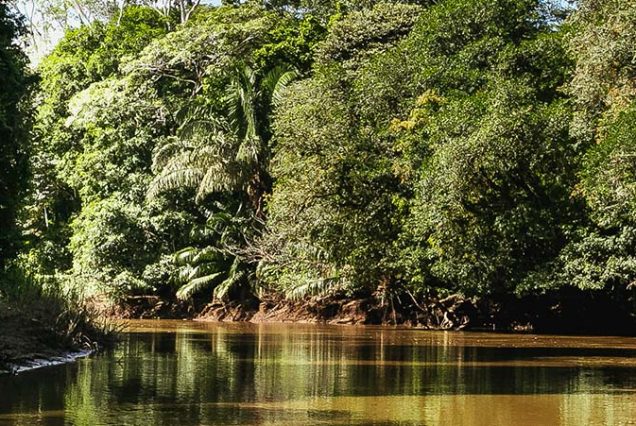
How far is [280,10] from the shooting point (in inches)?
2085

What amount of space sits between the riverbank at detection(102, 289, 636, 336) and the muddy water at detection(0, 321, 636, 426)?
7526 mm

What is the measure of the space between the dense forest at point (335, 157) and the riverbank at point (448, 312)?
0.48 feet

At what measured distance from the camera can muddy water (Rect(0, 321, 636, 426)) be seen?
12.5 meters

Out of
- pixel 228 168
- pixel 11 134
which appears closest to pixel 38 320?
pixel 11 134

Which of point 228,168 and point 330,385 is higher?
point 228,168

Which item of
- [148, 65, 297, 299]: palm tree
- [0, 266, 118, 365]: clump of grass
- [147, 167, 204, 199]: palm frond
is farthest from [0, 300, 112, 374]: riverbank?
[147, 167, 204, 199]: palm frond

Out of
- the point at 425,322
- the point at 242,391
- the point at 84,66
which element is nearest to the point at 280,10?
the point at 84,66

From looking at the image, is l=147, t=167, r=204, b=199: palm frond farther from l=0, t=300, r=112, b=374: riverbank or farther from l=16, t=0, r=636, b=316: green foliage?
l=0, t=300, r=112, b=374: riverbank

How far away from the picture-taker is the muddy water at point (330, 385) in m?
12.5

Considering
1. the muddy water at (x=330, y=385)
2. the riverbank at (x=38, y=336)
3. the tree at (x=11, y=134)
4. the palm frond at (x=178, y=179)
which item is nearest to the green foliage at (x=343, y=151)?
the palm frond at (x=178, y=179)

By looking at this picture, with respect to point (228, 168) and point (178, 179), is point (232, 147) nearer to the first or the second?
point (228, 168)

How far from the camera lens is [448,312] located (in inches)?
1394

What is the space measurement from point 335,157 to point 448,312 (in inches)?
270

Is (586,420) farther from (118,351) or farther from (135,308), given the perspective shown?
(135,308)
